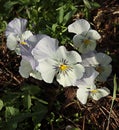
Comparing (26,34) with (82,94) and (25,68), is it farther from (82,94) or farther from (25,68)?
(82,94)

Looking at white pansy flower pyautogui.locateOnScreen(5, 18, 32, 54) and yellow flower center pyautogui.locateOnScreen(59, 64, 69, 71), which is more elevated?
white pansy flower pyautogui.locateOnScreen(5, 18, 32, 54)

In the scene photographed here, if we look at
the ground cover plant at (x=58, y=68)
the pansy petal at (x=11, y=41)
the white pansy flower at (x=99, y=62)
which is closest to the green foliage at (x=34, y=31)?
the ground cover plant at (x=58, y=68)

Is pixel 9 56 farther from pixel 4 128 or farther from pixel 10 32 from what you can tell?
pixel 4 128

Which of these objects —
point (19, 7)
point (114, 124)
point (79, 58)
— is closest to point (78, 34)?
point (79, 58)

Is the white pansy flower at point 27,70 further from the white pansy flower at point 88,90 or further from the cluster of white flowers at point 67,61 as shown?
the white pansy flower at point 88,90

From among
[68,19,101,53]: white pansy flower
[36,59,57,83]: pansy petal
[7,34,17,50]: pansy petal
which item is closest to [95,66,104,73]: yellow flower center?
[68,19,101,53]: white pansy flower

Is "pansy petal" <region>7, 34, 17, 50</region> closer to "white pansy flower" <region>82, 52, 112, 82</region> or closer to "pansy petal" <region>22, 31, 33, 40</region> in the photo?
"pansy petal" <region>22, 31, 33, 40</region>
